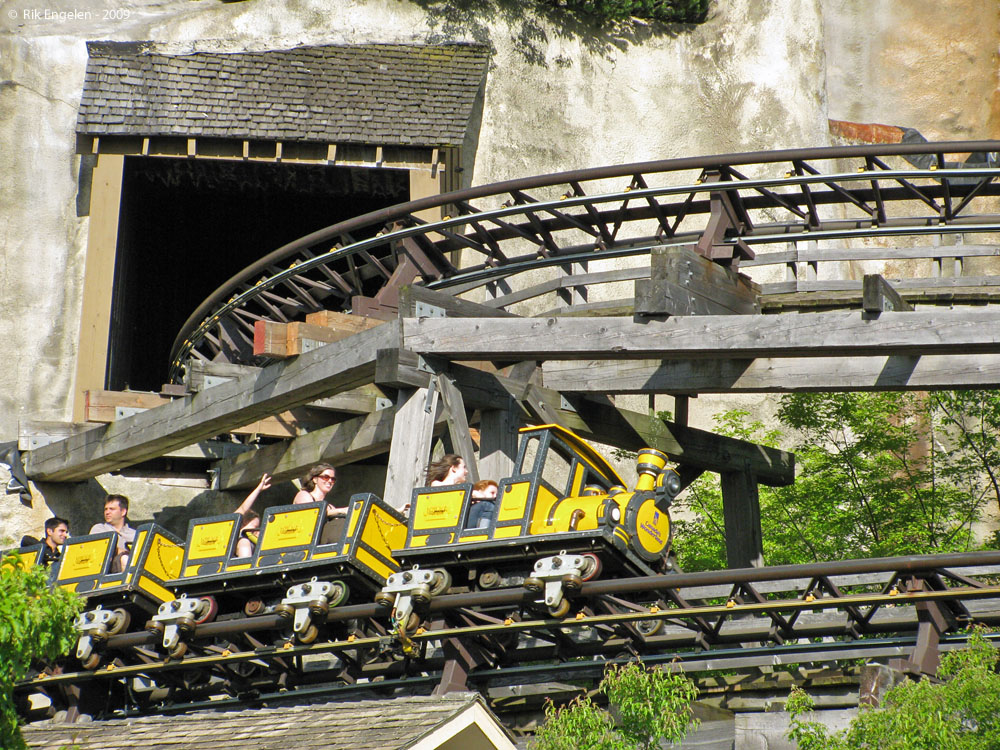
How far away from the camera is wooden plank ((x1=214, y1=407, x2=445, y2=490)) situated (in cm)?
1529

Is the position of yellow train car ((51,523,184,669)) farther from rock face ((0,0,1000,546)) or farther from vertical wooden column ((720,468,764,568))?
vertical wooden column ((720,468,764,568))

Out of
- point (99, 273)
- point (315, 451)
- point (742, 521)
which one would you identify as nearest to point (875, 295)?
point (742, 521)

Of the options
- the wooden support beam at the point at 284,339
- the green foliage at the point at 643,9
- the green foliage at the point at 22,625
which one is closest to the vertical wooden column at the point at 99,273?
the wooden support beam at the point at 284,339

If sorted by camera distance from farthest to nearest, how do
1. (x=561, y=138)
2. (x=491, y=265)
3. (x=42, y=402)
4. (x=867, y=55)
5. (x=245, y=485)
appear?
(x=867, y=55) → (x=561, y=138) → (x=42, y=402) → (x=245, y=485) → (x=491, y=265)

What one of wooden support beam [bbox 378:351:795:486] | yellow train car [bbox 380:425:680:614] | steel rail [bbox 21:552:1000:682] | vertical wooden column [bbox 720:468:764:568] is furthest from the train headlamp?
vertical wooden column [bbox 720:468:764:568]

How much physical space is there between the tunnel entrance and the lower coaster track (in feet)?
28.5

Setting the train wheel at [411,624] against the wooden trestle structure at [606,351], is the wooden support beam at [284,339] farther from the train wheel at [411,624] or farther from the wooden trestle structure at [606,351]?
the train wheel at [411,624]

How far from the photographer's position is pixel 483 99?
24.5 m

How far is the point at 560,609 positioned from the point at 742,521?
563 cm

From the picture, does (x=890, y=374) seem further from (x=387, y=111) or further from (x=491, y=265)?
(x=387, y=111)

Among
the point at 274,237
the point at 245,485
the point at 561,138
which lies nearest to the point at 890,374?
the point at 245,485

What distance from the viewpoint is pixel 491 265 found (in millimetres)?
15328

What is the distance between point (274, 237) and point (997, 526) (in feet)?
44.6

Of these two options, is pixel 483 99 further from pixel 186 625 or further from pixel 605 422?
pixel 186 625
